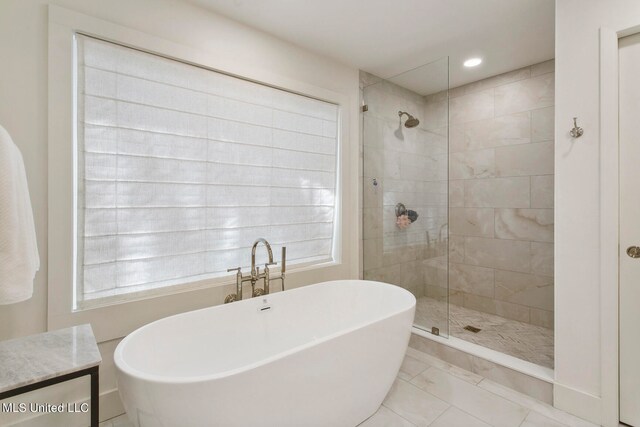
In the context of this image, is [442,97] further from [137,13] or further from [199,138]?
[137,13]

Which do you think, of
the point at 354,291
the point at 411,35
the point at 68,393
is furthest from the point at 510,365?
the point at 68,393

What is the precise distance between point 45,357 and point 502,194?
140 inches

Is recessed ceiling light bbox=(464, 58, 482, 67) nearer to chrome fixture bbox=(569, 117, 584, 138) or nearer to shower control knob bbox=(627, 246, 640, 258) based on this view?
chrome fixture bbox=(569, 117, 584, 138)

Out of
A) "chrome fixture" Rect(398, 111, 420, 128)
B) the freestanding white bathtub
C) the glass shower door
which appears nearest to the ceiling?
the glass shower door

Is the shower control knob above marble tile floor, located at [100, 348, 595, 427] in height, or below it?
above

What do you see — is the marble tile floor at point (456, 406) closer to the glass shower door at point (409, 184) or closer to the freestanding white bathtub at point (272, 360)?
the freestanding white bathtub at point (272, 360)

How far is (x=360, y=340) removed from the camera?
5.31 feet

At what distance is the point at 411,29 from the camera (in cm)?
235

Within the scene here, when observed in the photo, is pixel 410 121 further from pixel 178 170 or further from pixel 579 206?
pixel 178 170

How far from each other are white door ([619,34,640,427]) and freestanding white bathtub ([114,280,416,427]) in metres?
1.14

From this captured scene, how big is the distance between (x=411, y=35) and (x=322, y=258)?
6.53 ft

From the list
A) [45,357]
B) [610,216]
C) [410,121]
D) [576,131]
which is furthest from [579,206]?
[45,357]

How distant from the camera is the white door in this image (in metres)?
1.69

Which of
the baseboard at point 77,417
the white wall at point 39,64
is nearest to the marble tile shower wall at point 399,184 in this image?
the white wall at point 39,64
